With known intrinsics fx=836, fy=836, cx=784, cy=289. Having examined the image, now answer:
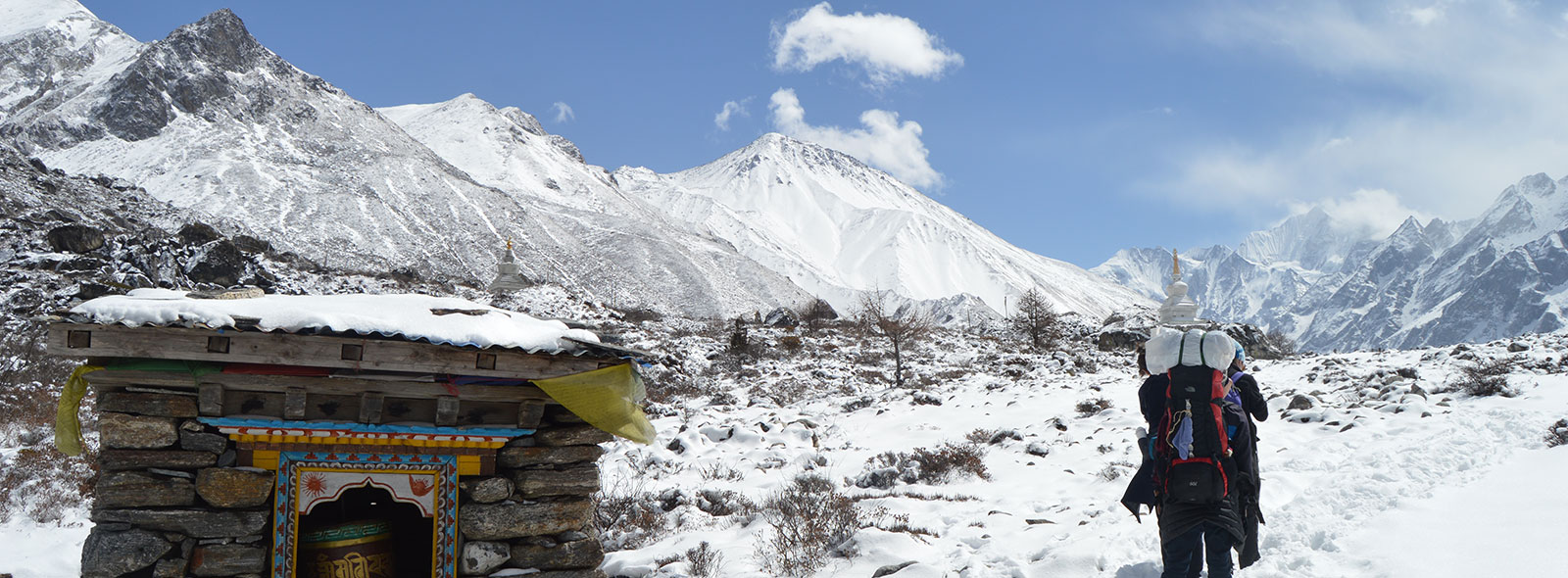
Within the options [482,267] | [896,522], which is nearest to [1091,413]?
[896,522]

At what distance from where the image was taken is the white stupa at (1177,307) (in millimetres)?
22109

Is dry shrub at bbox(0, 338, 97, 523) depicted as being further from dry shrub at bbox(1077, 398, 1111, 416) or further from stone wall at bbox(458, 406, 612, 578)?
dry shrub at bbox(1077, 398, 1111, 416)

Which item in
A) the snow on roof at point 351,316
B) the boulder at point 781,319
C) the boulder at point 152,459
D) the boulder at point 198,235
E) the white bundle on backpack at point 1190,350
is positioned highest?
the boulder at point 198,235

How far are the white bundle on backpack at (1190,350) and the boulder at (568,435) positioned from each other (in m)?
4.03

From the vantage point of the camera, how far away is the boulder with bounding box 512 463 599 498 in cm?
626

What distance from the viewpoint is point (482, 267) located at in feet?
234

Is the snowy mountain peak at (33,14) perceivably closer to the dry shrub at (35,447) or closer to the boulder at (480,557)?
the dry shrub at (35,447)

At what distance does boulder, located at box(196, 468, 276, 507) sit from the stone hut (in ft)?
0.04

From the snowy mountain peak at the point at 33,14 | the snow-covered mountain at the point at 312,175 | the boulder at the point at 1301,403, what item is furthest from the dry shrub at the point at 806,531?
the snowy mountain peak at the point at 33,14

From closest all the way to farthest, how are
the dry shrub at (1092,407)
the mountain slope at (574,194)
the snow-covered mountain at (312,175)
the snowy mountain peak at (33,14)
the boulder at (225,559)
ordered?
the boulder at (225,559) → the dry shrub at (1092,407) → the snow-covered mountain at (312,175) → the mountain slope at (574,194) → the snowy mountain peak at (33,14)

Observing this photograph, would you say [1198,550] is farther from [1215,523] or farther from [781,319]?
[781,319]

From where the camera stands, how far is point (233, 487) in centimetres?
560

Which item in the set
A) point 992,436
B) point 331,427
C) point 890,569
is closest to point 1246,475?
point 890,569

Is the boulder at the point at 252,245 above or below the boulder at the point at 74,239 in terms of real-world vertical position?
above
